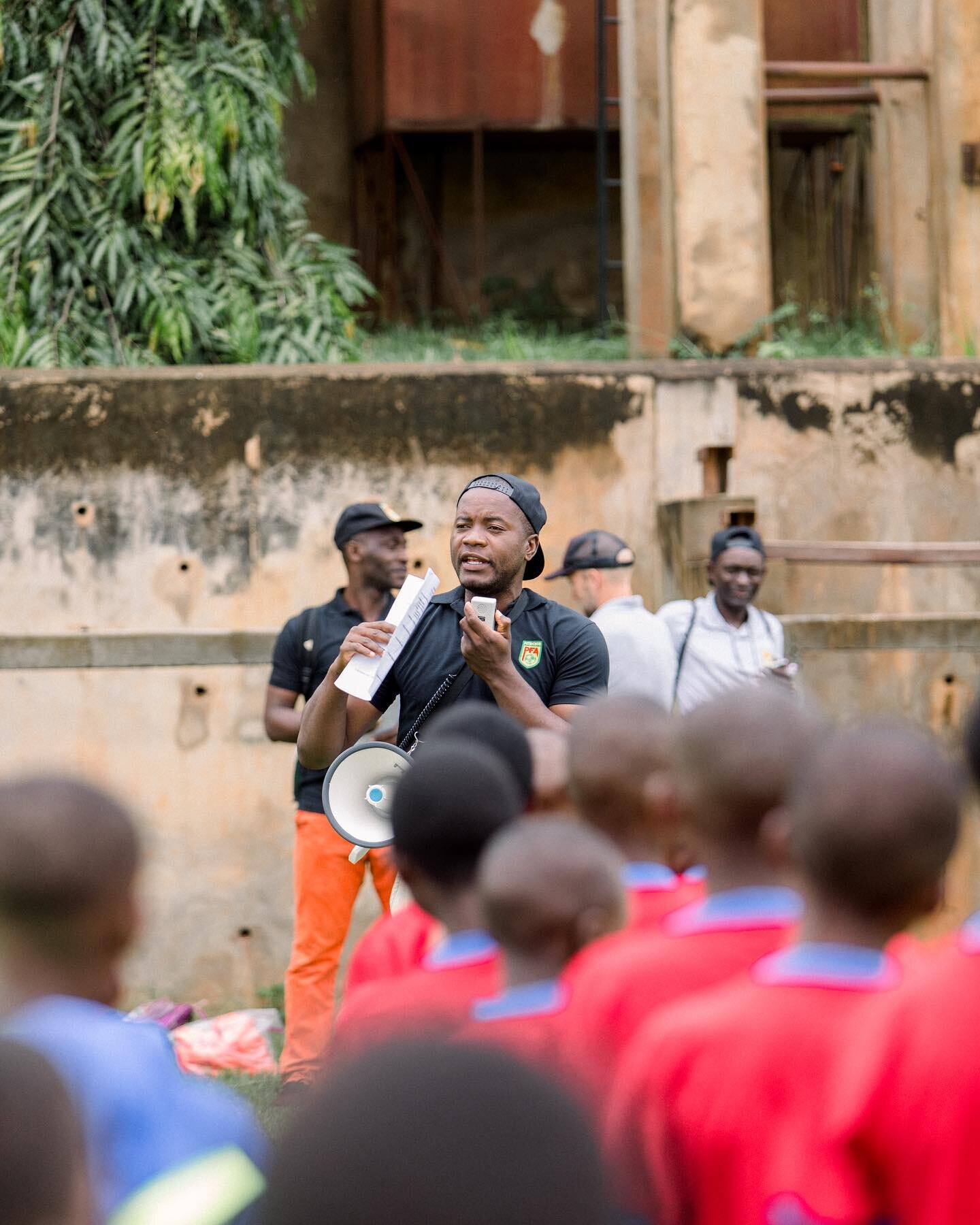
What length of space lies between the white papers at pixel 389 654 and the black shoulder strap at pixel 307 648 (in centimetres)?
172

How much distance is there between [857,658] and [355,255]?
9118mm

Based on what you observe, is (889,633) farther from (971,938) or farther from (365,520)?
(971,938)

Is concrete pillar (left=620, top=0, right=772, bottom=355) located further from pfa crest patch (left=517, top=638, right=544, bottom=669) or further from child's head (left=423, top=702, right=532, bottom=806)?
child's head (left=423, top=702, right=532, bottom=806)

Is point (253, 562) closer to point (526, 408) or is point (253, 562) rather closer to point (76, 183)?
point (526, 408)

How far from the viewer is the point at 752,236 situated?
1038 centimetres

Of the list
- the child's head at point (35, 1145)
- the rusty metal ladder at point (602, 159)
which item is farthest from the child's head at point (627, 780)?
the rusty metal ladder at point (602, 159)

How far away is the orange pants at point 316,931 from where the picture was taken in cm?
600

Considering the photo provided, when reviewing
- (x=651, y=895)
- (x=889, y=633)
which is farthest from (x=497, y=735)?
(x=889, y=633)

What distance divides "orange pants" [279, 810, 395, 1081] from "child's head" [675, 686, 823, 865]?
335 cm

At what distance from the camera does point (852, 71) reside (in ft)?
36.6

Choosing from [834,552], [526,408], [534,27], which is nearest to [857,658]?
[834,552]

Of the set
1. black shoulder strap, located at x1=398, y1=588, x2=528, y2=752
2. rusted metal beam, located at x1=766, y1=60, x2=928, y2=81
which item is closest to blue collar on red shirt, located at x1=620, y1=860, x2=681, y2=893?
black shoulder strap, located at x1=398, y1=588, x2=528, y2=752

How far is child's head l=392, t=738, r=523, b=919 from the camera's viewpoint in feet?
9.25

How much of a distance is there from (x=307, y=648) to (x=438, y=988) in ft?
12.2
